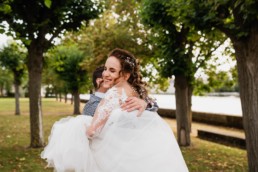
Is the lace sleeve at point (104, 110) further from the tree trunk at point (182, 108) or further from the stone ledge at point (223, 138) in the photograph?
the stone ledge at point (223, 138)

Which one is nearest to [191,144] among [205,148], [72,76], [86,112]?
[205,148]

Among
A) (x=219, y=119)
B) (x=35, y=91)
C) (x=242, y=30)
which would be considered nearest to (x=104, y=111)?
(x=242, y=30)

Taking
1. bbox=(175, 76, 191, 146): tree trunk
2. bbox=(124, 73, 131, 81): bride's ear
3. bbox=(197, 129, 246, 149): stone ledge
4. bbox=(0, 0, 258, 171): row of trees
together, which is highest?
bbox=(0, 0, 258, 171): row of trees

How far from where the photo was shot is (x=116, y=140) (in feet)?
11.4

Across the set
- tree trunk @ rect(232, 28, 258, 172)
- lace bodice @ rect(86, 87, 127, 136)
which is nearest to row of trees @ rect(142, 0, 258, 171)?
tree trunk @ rect(232, 28, 258, 172)

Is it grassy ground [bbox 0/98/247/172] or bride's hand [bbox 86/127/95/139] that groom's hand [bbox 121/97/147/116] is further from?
grassy ground [bbox 0/98/247/172]

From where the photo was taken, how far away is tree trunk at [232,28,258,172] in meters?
7.23

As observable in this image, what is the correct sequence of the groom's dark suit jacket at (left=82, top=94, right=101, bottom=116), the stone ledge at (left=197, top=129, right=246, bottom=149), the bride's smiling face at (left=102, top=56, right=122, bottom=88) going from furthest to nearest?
the stone ledge at (left=197, top=129, right=246, bottom=149), the groom's dark suit jacket at (left=82, top=94, right=101, bottom=116), the bride's smiling face at (left=102, top=56, right=122, bottom=88)

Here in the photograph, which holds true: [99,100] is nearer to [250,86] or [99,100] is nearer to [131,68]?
[131,68]

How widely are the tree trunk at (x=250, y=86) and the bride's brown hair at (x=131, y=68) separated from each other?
4.18 meters

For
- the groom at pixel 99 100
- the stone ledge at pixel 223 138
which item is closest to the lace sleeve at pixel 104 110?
the groom at pixel 99 100

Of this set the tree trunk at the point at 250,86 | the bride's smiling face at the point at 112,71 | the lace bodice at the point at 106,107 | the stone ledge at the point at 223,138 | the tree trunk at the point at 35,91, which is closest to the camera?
the lace bodice at the point at 106,107

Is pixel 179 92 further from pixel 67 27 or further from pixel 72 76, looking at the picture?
pixel 72 76

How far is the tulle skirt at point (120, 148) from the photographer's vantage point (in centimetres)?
341
